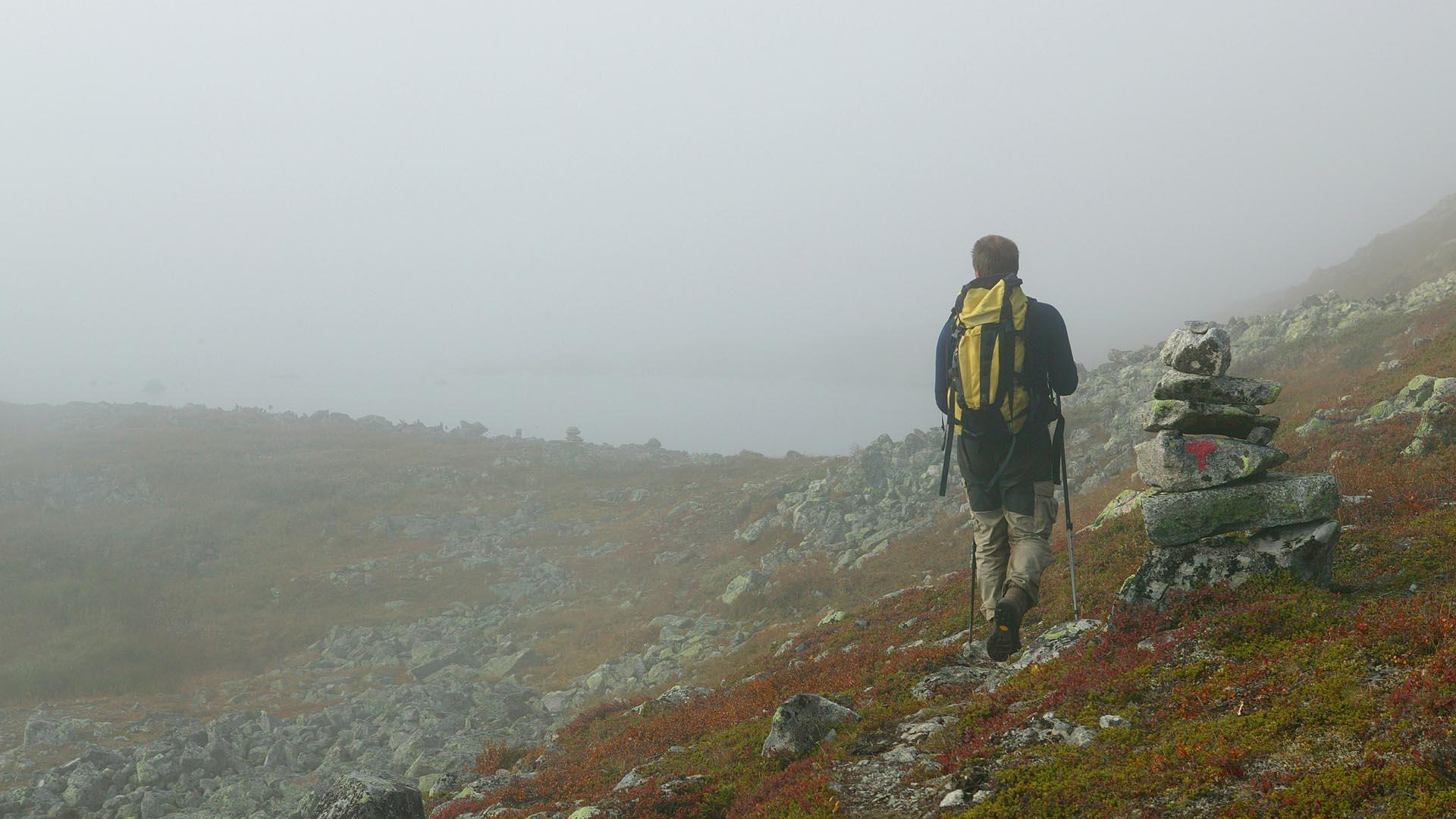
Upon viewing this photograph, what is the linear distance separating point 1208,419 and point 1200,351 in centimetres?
77

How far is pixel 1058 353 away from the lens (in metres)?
7.76

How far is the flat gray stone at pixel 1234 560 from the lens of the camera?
7527mm

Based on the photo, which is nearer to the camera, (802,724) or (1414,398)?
(802,724)

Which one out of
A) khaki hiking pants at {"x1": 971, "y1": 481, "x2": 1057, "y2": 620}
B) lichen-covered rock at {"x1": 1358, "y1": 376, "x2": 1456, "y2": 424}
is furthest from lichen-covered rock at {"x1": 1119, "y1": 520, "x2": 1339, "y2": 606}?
lichen-covered rock at {"x1": 1358, "y1": 376, "x2": 1456, "y2": 424}

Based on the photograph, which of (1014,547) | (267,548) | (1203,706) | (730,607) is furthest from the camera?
(267,548)

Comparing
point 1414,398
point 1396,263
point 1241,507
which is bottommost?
point 1241,507

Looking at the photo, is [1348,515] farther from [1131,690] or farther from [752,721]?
[752,721]

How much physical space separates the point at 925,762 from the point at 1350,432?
50.2 ft

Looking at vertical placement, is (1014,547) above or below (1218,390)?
below

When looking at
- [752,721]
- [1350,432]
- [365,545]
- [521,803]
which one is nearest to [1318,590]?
[752,721]

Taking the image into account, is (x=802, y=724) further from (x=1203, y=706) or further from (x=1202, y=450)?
(x=1202, y=450)

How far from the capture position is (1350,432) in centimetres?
1622

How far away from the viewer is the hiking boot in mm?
7844

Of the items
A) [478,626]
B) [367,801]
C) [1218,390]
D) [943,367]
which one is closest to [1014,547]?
[943,367]
